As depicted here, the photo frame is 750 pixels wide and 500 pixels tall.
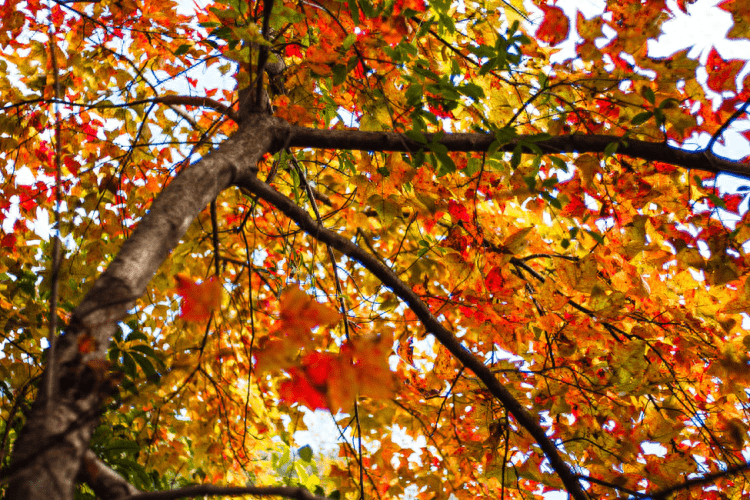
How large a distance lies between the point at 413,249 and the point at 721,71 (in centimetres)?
138

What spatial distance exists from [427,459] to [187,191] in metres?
2.06

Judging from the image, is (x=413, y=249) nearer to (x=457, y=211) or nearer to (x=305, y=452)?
(x=457, y=211)

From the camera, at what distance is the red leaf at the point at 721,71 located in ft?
4.60

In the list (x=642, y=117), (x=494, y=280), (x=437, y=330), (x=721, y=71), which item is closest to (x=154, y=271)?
(x=437, y=330)

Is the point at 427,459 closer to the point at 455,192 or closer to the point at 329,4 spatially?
the point at 455,192

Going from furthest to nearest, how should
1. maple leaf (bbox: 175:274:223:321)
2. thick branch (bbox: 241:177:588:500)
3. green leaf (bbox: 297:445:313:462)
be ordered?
1. green leaf (bbox: 297:445:313:462)
2. thick branch (bbox: 241:177:588:500)
3. maple leaf (bbox: 175:274:223:321)

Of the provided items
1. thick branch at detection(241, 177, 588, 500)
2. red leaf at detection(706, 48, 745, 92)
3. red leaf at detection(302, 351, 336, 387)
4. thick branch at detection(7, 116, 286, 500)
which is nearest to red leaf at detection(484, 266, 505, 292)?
thick branch at detection(241, 177, 588, 500)

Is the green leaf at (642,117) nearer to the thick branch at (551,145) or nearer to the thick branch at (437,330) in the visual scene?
the thick branch at (551,145)

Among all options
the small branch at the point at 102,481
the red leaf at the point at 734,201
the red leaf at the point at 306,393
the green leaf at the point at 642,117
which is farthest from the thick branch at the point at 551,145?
the small branch at the point at 102,481

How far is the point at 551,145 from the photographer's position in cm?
141

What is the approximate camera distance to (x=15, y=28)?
2279mm

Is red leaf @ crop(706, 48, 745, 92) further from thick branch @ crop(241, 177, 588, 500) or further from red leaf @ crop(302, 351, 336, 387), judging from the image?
red leaf @ crop(302, 351, 336, 387)

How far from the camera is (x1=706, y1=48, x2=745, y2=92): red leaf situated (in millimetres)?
1403

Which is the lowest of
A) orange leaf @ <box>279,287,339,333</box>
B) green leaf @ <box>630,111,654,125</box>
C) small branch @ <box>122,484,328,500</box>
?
small branch @ <box>122,484,328,500</box>
